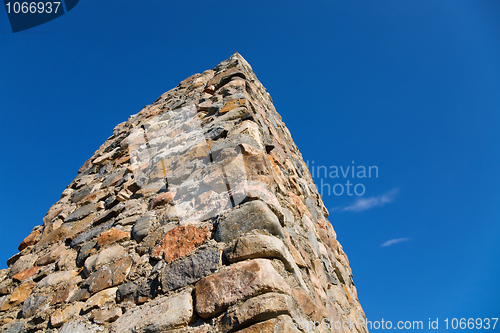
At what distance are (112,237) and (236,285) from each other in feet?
3.89

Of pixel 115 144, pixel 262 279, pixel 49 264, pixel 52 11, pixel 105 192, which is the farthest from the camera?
pixel 115 144

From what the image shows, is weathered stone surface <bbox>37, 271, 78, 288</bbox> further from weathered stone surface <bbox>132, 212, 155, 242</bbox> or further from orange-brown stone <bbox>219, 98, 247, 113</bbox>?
orange-brown stone <bbox>219, 98, 247, 113</bbox>

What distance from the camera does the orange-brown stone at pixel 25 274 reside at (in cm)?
225

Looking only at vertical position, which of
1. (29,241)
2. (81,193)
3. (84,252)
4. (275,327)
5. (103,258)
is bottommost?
(275,327)

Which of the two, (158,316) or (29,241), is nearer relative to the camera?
(158,316)

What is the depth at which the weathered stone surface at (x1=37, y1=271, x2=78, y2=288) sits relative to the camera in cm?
197

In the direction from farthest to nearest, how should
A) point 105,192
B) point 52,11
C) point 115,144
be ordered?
point 115,144 → point 52,11 → point 105,192

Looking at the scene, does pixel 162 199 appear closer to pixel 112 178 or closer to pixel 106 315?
pixel 106 315

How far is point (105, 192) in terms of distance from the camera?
9.25 ft

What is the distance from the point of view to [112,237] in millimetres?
2025

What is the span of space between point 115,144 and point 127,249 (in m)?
2.41

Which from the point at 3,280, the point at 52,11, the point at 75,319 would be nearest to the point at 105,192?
the point at 3,280

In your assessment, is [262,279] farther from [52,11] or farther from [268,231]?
[52,11]

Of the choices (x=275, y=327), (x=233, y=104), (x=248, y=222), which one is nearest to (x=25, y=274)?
(x=248, y=222)
